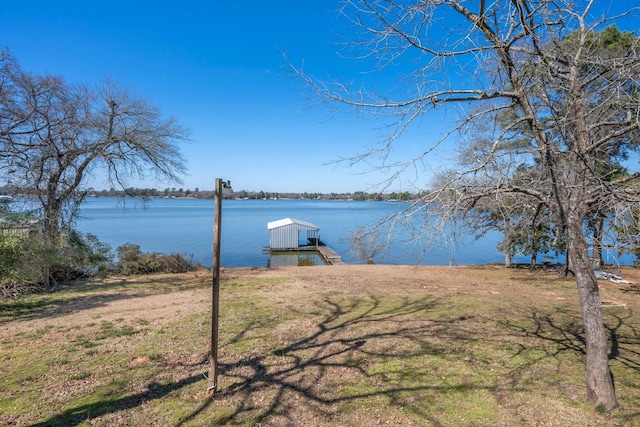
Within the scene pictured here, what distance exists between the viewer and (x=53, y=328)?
600cm

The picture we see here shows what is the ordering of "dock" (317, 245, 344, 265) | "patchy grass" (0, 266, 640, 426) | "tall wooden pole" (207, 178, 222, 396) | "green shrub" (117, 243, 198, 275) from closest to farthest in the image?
"patchy grass" (0, 266, 640, 426)
"tall wooden pole" (207, 178, 222, 396)
"green shrub" (117, 243, 198, 275)
"dock" (317, 245, 344, 265)

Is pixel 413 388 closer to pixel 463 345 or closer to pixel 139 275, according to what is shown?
pixel 463 345

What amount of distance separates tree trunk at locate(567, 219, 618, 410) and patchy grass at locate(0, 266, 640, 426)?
0.55ft

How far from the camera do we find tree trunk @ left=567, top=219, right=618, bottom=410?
3.42 m

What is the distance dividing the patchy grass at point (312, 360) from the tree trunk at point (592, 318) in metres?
0.17

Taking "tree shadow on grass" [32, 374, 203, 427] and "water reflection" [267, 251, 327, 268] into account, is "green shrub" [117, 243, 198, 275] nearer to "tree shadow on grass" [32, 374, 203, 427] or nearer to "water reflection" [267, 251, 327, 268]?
"water reflection" [267, 251, 327, 268]

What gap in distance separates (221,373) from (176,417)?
957 millimetres

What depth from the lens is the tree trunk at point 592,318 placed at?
3.42 meters

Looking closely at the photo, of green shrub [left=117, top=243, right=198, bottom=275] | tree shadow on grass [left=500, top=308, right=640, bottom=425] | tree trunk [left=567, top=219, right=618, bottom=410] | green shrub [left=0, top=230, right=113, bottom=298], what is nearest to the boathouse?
green shrub [left=117, top=243, right=198, bottom=275]

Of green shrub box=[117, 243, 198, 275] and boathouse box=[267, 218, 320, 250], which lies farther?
boathouse box=[267, 218, 320, 250]

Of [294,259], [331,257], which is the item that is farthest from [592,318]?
[294,259]

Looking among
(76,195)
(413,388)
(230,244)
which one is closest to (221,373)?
(413,388)

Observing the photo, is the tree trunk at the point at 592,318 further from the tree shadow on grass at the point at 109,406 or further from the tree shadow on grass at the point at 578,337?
the tree shadow on grass at the point at 109,406

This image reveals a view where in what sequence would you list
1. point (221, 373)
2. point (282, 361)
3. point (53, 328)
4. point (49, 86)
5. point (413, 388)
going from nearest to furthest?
point (413, 388) → point (221, 373) → point (282, 361) → point (53, 328) → point (49, 86)
